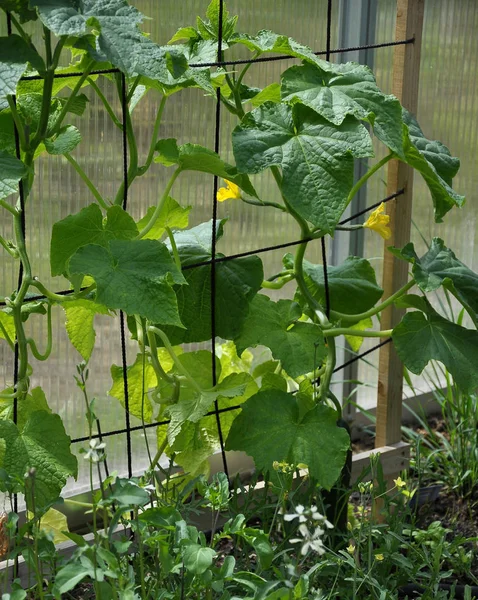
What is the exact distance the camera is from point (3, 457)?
140cm

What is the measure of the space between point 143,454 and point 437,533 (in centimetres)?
76

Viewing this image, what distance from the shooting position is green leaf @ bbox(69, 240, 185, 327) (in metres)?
1.27

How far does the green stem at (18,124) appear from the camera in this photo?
1.30 meters

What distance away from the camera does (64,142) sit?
4.60 ft

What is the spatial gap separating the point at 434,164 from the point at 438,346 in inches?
11.7

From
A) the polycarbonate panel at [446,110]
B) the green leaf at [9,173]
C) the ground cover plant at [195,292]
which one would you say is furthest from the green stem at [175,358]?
the polycarbonate panel at [446,110]

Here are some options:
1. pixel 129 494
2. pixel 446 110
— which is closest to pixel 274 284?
pixel 129 494

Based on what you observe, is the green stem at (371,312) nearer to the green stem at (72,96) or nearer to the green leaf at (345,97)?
the green leaf at (345,97)

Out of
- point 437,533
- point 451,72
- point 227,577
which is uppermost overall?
point 451,72

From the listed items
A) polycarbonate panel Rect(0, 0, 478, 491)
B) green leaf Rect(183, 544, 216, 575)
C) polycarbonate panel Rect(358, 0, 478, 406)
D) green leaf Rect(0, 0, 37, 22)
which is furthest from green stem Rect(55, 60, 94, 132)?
polycarbonate panel Rect(358, 0, 478, 406)

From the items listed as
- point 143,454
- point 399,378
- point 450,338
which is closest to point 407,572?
point 450,338

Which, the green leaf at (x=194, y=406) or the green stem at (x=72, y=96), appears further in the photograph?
the green leaf at (x=194, y=406)

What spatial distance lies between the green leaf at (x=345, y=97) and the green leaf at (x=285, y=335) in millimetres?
331

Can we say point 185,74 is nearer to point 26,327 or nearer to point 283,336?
point 283,336
